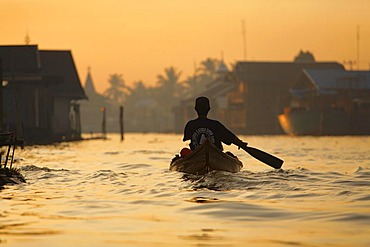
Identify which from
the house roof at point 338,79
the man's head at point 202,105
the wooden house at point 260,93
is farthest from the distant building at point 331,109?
the man's head at point 202,105

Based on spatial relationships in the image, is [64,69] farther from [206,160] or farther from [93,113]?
[93,113]

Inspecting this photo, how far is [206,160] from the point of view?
49.6ft

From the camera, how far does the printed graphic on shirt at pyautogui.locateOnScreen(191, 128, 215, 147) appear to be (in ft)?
51.1

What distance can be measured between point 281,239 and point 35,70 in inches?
1589

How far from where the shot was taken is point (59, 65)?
59000 millimetres

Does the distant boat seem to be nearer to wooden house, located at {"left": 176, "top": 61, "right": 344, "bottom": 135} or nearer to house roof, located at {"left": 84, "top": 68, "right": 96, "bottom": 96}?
wooden house, located at {"left": 176, "top": 61, "right": 344, "bottom": 135}

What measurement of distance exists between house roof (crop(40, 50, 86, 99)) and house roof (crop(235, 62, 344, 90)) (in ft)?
108

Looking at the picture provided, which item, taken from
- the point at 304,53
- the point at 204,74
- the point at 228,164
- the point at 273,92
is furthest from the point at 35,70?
the point at 204,74

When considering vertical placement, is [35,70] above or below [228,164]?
above

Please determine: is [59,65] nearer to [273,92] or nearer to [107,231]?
[273,92]

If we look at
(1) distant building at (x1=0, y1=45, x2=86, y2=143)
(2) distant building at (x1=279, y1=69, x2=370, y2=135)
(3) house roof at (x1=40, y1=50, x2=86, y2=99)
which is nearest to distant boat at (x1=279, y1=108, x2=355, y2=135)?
(2) distant building at (x1=279, y1=69, x2=370, y2=135)

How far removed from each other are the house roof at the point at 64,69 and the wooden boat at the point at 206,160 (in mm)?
40974

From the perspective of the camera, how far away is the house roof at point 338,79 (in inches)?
3103

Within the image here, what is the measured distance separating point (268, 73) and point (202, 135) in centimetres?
7602
